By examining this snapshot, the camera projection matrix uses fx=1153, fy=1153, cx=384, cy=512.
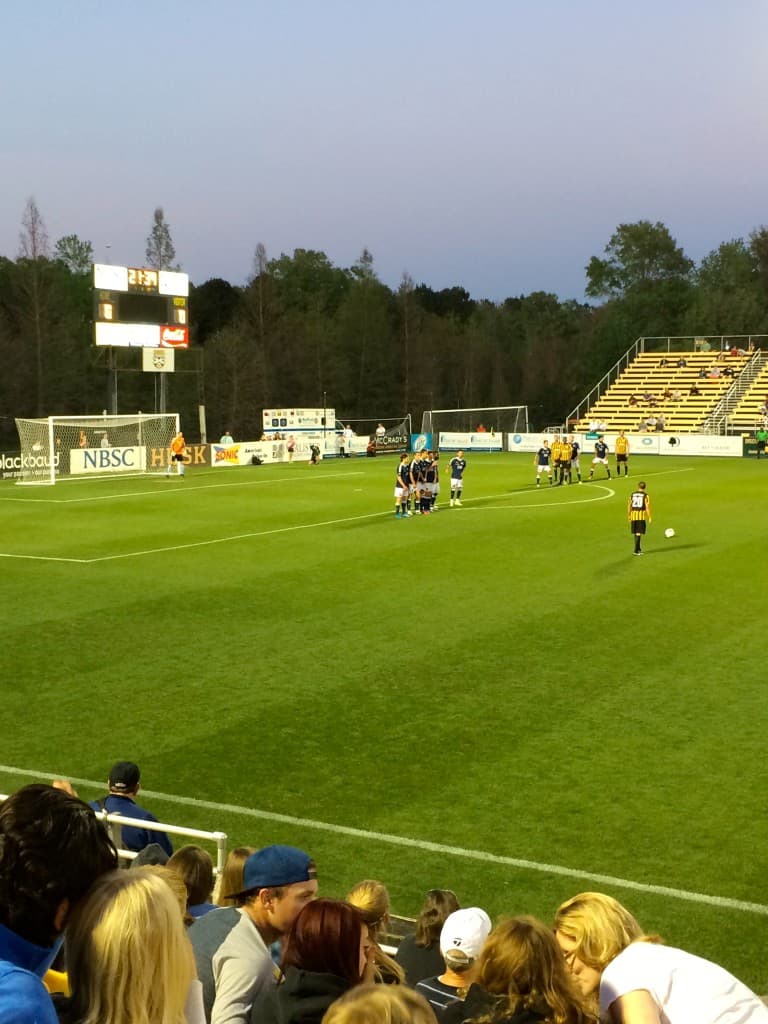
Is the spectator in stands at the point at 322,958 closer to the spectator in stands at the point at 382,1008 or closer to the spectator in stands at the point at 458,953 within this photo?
the spectator in stands at the point at 382,1008

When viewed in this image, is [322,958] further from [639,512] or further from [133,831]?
[639,512]

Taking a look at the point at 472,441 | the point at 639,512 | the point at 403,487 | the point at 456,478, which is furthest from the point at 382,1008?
the point at 472,441

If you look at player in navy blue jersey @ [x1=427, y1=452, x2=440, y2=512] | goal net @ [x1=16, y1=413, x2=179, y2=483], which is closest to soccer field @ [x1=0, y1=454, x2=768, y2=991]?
player in navy blue jersey @ [x1=427, y1=452, x2=440, y2=512]

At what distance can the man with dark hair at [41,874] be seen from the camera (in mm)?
2738

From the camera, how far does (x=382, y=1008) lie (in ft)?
8.96

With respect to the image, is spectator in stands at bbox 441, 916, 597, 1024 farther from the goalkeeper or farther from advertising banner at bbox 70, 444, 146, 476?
advertising banner at bbox 70, 444, 146, 476

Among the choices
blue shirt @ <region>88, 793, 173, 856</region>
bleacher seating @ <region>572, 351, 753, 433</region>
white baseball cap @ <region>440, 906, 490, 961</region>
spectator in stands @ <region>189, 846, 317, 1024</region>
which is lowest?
blue shirt @ <region>88, 793, 173, 856</region>

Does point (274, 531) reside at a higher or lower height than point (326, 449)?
lower

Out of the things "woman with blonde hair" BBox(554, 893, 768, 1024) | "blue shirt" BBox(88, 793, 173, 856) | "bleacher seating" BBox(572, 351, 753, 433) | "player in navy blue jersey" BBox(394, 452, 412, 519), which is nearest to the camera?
"woman with blonde hair" BBox(554, 893, 768, 1024)

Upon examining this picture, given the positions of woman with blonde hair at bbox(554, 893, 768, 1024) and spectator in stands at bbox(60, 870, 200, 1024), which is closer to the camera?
spectator in stands at bbox(60, 870, 200, 1024)

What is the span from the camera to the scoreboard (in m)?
51.1

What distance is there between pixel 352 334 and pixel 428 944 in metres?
90.5

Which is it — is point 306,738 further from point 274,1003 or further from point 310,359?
point 310,359

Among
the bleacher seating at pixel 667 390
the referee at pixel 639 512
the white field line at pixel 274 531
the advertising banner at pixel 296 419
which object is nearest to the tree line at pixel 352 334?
the advertising banner at pixel 296 419
